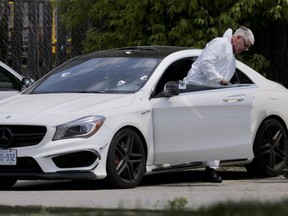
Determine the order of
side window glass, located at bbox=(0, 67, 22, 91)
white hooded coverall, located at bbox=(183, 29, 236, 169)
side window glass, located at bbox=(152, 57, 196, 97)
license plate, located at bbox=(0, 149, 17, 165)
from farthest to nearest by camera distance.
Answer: side window glass, located at bbox=(0, 67, 22, 91) < white hooded coverall, located at bbox=(183, 29, 236, 169) < side window glass, located at bbox=(152, 57, 196, 97) < license plate, located at bbox=(0, 149, 17, 165)

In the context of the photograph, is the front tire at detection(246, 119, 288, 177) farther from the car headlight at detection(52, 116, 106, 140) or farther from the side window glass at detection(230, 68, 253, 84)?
the car headlight at detection(52, 116, 106, 140)

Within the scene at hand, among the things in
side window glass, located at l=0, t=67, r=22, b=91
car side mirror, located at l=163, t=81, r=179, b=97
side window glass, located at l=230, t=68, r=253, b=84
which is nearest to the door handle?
side window glass, located at l=230, t=68, r=253, b=84

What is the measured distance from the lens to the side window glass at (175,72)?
36.7 feet

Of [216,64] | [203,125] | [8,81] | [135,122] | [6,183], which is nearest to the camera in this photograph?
[135,122]

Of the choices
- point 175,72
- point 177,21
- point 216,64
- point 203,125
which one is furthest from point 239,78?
point 177,21

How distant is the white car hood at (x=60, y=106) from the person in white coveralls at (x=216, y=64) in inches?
44.4

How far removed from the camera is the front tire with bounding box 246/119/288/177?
1194 centimetres

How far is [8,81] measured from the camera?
14578mm

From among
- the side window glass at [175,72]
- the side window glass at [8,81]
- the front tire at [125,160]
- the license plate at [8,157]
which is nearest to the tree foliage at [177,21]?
the side window glass at [8,81]

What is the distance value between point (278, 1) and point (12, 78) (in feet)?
13.6

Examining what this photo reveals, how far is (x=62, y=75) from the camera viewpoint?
456 inches

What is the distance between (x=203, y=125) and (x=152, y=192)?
4.58 ft

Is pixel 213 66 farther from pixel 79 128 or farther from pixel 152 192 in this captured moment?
pixel 79 128

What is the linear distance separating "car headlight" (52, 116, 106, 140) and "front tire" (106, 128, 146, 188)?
0.89 ft
